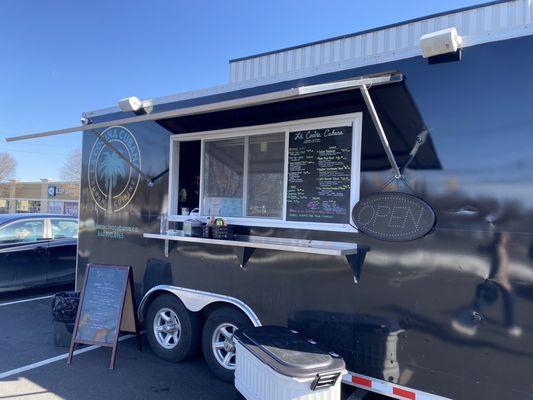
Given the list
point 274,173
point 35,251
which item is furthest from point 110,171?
point 35,251

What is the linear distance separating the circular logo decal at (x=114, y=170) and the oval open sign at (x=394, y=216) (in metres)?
2.97

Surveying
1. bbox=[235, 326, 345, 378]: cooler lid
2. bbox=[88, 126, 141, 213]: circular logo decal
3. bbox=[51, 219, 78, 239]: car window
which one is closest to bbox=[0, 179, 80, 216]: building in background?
bbox=[51, 219, 78, 239]: car window

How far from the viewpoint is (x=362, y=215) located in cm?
330

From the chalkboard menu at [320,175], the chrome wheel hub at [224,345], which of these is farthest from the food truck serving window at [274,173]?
the chrome wheel hub at [224,345]

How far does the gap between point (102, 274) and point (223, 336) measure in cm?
172

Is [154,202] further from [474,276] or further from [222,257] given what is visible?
[474,276]

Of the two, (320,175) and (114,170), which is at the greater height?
(114,170)

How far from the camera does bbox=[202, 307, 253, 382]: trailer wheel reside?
4016 millimetres

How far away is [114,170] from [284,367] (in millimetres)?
3665

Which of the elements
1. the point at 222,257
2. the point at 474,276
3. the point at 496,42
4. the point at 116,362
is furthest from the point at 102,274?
the point at 496,42

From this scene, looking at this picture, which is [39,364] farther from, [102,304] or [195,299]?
[195,299]

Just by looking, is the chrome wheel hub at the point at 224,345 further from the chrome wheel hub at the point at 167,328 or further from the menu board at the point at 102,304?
A: the menu board at the point at 102,304

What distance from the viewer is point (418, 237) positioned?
→ 9.85 feet

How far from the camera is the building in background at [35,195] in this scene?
38.1 meters
